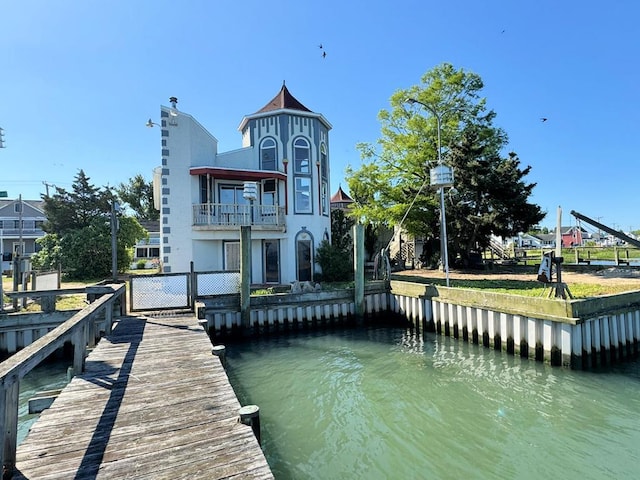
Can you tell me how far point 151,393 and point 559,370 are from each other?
8.79 metres

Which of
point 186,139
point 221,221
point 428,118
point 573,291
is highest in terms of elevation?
point 428,118

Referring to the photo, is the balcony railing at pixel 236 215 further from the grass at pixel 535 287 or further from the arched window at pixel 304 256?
the grass at pixel 535 287

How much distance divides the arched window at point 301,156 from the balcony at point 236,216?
8.30ft

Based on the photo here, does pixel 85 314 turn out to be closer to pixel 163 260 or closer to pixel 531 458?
pixel 531 458

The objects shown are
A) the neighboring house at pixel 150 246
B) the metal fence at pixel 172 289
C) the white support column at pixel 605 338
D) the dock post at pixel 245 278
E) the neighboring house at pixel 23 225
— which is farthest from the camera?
the neighboring house at pixel 150 246

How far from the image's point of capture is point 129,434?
385cm

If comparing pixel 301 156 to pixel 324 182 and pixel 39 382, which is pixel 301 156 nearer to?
pixel 324 182

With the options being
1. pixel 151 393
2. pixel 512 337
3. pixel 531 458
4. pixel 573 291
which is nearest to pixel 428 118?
pixel 573 291

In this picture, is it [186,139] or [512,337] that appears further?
[186,139]

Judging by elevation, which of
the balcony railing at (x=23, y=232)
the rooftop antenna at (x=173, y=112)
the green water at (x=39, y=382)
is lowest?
the green water at (x=39, y=382)

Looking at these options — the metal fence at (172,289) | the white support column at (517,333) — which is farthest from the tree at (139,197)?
the white support column at (517,333)

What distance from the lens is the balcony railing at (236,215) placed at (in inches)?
653

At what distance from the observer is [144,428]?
397 cm

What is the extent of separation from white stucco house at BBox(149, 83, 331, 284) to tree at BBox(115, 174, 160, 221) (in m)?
34.3
